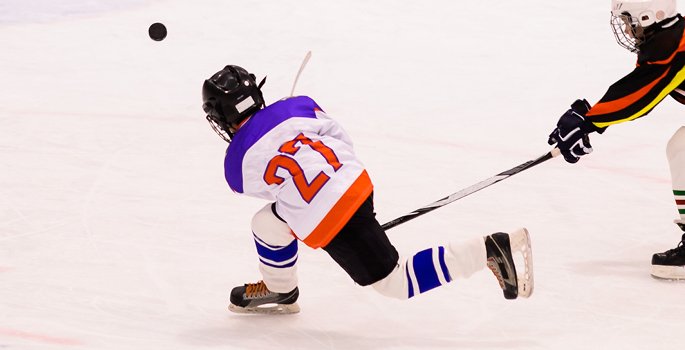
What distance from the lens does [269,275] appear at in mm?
3082

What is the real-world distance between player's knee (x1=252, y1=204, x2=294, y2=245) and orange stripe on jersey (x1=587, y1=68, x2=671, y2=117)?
1.06 meters

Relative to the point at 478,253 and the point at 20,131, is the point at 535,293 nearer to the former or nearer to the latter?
the point at 478,253

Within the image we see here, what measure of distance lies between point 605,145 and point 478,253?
2.14m

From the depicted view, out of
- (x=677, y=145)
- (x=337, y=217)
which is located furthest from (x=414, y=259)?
(x=677, y=145)

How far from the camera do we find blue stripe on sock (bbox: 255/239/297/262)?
303 centimetres

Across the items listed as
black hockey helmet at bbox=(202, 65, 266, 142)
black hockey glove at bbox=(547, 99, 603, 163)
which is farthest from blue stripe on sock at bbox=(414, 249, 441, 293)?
black hockey glove at bbox=(547, 99, 603, 163)

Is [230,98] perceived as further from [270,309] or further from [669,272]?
[669,272]

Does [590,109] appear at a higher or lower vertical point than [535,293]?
higher

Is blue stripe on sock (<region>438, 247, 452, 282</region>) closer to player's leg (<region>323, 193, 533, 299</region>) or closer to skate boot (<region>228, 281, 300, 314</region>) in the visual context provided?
player's leg (<region>323, 193, 533, 299</region>)

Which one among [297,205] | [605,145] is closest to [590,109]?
[297,205]

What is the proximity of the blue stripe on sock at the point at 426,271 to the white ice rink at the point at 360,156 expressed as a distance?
0.18m

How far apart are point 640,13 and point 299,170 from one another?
47.9 inches

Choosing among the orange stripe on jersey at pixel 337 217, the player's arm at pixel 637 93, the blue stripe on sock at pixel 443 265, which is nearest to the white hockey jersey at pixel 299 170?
the orange stripe on jersey at pixel 337 217

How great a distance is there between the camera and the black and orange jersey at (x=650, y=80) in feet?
10.8
